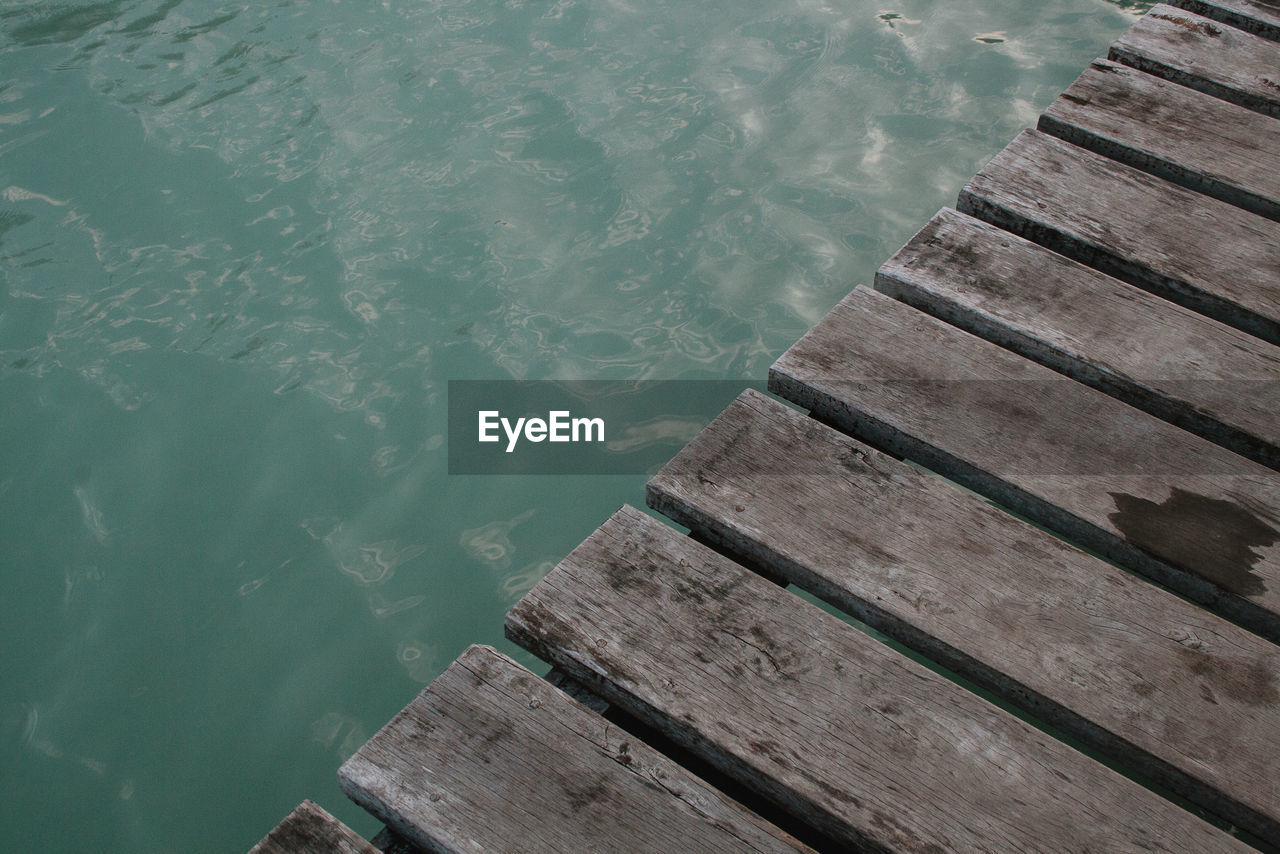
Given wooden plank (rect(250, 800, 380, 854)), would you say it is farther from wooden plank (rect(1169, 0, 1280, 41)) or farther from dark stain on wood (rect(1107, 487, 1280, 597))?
wooden plank (rect(1169, 0, 1280, 41))

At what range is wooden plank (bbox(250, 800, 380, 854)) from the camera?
1.43 m

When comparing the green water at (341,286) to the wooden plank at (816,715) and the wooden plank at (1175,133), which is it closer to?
the wooden plank at (1175,133)

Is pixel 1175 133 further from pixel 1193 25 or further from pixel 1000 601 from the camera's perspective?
pixel 1000 601

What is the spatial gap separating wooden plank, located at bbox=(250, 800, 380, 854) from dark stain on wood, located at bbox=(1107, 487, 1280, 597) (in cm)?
134

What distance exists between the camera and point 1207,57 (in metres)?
A: 2.98

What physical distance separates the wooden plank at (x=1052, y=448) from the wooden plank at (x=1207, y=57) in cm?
139

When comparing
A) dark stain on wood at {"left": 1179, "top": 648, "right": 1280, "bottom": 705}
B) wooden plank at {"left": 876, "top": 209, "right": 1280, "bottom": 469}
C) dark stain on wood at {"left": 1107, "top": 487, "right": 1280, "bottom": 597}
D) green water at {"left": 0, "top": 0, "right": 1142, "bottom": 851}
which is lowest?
green water at {"left": 0, "top": 0, "right": 1142, "bottom": 851}

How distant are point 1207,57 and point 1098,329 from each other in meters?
1.37

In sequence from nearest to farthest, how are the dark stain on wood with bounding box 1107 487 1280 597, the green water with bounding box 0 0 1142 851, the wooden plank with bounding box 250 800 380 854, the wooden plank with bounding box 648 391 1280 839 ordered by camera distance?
the wooden plank with bounding box 250 800 380 854
the wooden plank with bounding box 648 391 1280 839
the dark stain on wood with bounding box 1107 487 1280 597
the green water with bounding box 0 0 1142 851

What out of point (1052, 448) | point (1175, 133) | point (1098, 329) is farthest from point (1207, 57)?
point (1052, 448)

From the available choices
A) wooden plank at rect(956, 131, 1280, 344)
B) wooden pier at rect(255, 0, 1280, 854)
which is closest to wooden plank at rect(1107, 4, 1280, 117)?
wooden plank at rect(956, 131, 1280, 344)

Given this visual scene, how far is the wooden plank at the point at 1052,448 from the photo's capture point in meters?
1.77

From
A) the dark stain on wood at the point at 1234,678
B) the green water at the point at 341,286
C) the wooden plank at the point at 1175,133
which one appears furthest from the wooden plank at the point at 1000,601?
the green water at the point at 341,286

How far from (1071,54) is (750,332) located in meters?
2.59
